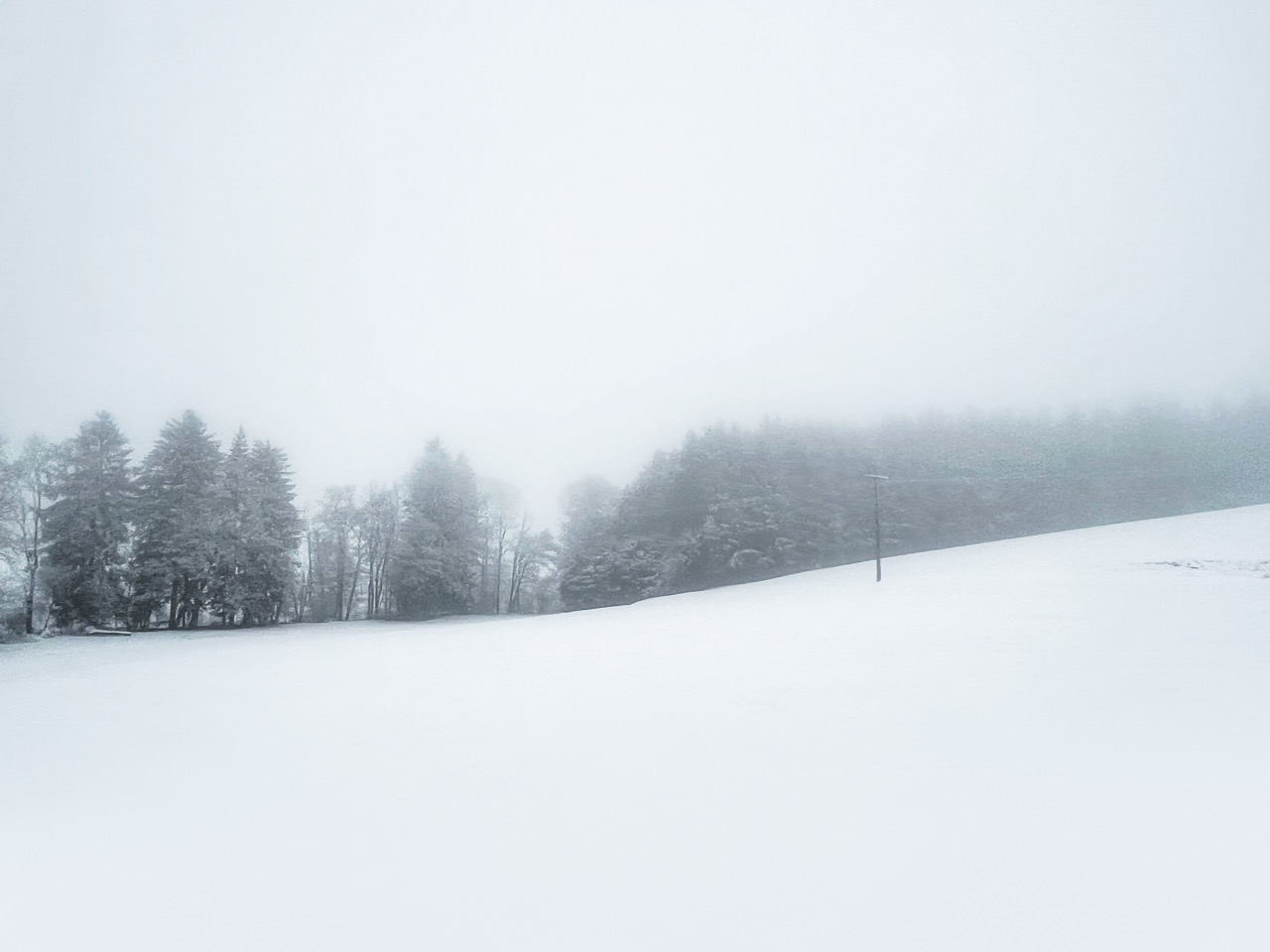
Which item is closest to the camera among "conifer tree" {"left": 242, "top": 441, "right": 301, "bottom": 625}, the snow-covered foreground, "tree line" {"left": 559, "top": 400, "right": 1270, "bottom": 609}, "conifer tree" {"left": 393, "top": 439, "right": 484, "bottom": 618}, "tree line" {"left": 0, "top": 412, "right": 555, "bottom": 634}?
the snow-covered foreground

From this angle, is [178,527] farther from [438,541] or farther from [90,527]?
[438,541]

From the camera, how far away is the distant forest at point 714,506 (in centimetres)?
1407

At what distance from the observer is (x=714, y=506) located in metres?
16.2

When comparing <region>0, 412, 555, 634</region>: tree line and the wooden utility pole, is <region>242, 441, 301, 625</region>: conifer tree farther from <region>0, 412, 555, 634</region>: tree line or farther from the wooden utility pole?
the wooden utility pole

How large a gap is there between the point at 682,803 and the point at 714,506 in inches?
520

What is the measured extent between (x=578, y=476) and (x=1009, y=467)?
41.4 feet

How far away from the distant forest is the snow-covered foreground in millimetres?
7045

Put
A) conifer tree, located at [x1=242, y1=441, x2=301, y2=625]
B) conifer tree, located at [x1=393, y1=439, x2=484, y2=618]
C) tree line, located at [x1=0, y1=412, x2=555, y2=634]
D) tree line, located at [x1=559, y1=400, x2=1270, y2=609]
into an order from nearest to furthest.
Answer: tree line, located at [x1=0, y1=412, x2=555, y2=634] < conifer tree, located at [x1=242, y1=441, x2=301, y2=625] < conifer tree, located at [x1=393, y1=439, x2=484, y2=618] < tree line, located at [x1=559, y1=400, x2=1270, y2=609]

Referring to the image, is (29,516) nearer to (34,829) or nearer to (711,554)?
(34,829)

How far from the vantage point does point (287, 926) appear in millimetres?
2400

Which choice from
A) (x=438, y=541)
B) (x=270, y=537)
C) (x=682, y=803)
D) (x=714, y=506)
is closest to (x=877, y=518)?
(x=714, y=506)

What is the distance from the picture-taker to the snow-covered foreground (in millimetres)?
2340

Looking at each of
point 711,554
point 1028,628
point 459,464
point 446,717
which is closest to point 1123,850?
point 446,717

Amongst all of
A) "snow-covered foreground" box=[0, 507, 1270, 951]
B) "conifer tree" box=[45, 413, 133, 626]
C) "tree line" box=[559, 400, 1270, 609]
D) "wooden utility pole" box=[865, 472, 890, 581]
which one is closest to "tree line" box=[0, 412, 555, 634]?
"conifer tree" box=[45, 413, 133, 626]
